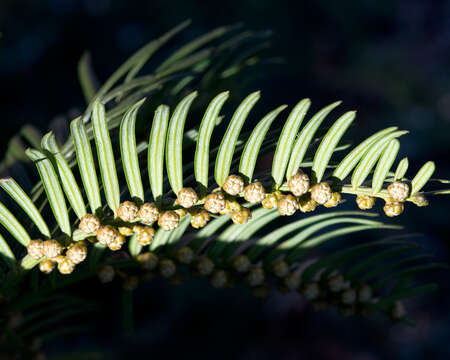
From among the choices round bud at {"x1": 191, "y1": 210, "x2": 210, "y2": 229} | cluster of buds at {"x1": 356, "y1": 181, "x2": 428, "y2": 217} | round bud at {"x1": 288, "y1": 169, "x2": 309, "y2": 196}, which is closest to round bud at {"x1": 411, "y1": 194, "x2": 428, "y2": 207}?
cluster of buds at {"x1": 356, "y1": 181, "x2": 428, "y2": 217}

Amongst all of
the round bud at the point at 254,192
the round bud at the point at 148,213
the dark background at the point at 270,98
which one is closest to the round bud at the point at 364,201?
the round bud at the point at 254,192

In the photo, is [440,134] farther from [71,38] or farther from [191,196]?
[191,196]

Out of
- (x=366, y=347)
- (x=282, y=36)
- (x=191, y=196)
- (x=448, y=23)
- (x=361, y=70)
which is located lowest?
(x=191, y=196)

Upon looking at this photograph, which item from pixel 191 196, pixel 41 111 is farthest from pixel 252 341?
pixel 191 196

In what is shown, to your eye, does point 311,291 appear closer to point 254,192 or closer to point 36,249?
point 254,192

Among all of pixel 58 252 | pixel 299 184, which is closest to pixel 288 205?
pixel 299 184

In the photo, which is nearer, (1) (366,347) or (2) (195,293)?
(2) (195,293)
